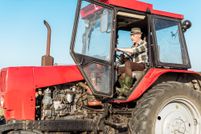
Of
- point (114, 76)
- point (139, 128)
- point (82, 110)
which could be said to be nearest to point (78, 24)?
point (114, 76)

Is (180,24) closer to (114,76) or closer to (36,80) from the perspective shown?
(114,76)

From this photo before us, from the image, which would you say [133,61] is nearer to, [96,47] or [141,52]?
[141,52]

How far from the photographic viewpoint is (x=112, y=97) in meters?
5.46

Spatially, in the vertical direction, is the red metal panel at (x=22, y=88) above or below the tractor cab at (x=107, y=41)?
below

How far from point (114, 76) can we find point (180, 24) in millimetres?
1739

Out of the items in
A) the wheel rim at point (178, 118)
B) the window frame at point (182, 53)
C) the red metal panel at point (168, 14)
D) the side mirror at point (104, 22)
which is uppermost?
the red metal panel at point (168, 14)

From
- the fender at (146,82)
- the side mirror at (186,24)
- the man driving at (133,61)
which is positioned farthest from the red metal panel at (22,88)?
the side mirror at (186,24)

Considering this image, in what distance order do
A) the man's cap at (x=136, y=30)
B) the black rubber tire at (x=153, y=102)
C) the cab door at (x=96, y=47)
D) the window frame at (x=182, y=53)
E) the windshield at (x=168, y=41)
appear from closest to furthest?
the black rubber tire at (x=153, y=102), the cab door at (x=96, y=47), the window frame at (x=182, y=53), the windshield at (x=168, y=41), the man's cap at (x=136, y=30)

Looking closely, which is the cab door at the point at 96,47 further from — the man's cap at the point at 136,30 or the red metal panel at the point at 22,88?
the man's cap at the point at 136,30

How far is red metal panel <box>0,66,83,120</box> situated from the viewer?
5227 mm

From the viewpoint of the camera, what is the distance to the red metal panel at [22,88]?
523 centimetres

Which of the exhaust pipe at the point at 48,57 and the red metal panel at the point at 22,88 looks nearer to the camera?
the red metal panel at the point at 22,88

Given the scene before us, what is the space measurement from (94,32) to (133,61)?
104cm

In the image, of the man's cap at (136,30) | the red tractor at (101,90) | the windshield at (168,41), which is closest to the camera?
the red tractor at (101,90)
